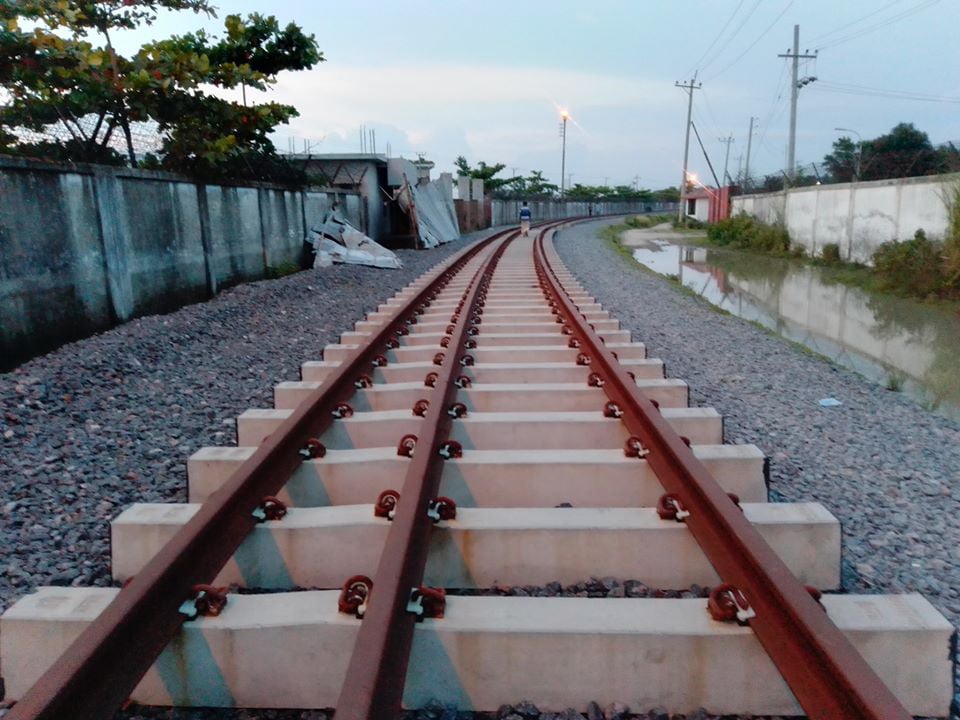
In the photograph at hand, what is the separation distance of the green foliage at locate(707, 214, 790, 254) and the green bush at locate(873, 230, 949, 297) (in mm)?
8787

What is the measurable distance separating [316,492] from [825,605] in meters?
1.88

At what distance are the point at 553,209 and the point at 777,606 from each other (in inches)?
2561

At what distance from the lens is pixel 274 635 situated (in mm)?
1917

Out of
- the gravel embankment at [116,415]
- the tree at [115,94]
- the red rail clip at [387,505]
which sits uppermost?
the tree at [115,94]

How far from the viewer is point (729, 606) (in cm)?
198

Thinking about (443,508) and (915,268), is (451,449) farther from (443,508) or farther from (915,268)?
(915,268)

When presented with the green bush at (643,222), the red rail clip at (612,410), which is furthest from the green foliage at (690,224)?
the red rail clip at (612,410)

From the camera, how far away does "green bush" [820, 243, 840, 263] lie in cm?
1994

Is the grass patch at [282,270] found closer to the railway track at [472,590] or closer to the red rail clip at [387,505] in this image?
the railway track at [472,590]

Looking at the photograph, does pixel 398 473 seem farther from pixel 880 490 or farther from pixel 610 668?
pixel 880 490

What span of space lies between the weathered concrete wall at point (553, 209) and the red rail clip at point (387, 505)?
4533 centimetres

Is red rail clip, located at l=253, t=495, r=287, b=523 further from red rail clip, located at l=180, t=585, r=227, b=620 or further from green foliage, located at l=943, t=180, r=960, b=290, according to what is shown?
green foliage, located at l=943, t=180, r=960, b=290

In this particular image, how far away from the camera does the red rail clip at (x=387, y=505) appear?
2.51 m

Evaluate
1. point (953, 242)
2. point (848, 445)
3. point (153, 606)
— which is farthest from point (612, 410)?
point (953, 242)
